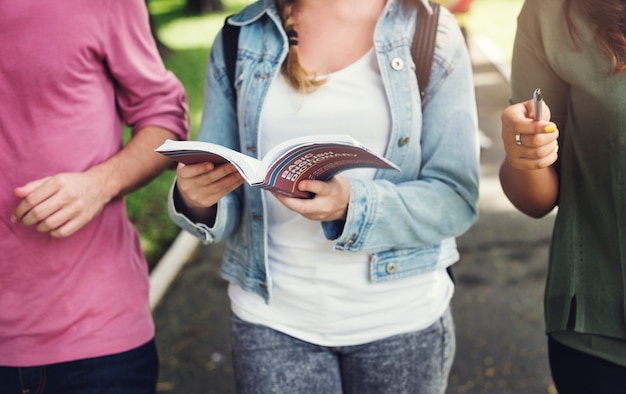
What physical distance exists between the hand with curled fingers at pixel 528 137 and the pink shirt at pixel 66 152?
3.70 ft

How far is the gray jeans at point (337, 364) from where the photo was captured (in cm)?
238

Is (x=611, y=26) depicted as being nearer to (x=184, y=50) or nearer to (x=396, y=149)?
(x=396, y=149)

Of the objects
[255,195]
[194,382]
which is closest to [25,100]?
[255,195]

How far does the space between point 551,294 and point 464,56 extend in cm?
70

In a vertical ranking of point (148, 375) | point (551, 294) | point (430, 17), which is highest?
point (430, 17)

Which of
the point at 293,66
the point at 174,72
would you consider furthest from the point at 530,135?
the point at 174,72

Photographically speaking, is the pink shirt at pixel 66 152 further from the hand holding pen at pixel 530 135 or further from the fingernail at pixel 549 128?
the fingernail at pixel 549 128

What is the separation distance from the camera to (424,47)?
7.61 feet

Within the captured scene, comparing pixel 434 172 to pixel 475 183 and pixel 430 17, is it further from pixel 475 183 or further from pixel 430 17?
pixel 430 17

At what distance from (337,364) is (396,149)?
0.66 m

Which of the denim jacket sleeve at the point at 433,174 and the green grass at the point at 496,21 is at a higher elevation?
the denim jacket sleeve at the point at 433,174

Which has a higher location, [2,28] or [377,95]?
[2,28]

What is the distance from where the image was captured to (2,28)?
89.4 inches

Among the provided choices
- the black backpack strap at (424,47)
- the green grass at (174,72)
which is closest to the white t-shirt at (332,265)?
the black backpack strap at (424,47)
